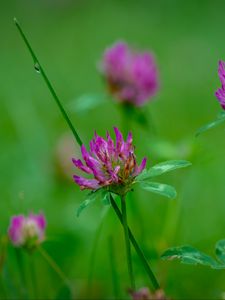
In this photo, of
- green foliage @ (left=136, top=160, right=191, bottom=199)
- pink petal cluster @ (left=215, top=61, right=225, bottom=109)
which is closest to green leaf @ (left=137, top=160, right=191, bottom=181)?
green foliage @ (left=136, top=160, right=191, bottom=199)

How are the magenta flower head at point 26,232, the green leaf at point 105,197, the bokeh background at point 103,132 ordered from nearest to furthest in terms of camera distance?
the green leaf at point 105,197 → the magenta flower head at point 26,232 → the bokeh background at point 103,132

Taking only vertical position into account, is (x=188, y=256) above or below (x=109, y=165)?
below

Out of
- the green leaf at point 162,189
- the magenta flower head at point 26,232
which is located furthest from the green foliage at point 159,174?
the magenta flower head at point 26,232

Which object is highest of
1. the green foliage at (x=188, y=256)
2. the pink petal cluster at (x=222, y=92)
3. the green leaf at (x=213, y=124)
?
the pink petal cluster at (x=222, y=92)

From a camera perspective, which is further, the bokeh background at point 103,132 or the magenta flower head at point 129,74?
the magenta flower head at point 129,74

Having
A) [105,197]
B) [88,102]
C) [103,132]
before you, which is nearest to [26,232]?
[105,197]

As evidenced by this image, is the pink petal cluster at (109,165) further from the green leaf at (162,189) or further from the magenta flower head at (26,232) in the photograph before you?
Answer: the magenta flower head at (26,232)

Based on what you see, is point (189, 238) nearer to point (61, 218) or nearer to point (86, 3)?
point (61, 218)

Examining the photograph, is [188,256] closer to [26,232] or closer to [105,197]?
[105,197]
